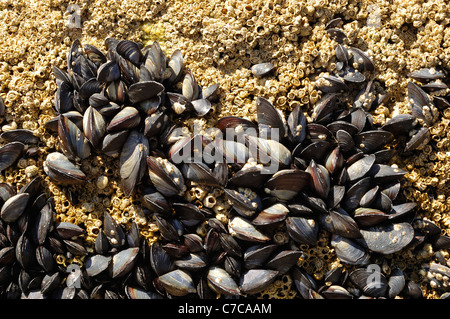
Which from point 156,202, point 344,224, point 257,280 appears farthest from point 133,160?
point 344,224

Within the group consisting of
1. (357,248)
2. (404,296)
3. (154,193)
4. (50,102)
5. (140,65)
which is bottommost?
(404,296)

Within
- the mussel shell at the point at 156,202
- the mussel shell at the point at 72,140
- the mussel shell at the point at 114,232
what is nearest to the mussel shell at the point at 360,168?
the mussel shell at the point at 156,202

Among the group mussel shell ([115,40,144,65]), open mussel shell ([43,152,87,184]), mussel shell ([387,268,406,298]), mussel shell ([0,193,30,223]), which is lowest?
mussel shell ([387,268,406,298])

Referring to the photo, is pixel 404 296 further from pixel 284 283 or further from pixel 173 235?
pixel 173 235

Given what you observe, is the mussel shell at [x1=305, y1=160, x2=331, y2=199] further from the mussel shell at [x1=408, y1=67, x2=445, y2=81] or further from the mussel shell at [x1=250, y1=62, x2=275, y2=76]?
the mussel shell at [x1=408, y1=67, x2=445, y2=81]

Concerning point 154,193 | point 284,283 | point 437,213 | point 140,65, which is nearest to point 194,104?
point 140,65

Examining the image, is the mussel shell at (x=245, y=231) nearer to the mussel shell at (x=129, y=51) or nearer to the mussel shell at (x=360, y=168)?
the mussel shell at (x=360, y=168)

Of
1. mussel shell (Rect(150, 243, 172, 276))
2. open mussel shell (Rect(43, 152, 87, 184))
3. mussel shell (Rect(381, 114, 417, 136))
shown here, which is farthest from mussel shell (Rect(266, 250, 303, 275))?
open mussel shell (Rect(43, 152, 87, 184))
